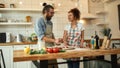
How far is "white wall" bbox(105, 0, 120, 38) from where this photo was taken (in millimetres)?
4820

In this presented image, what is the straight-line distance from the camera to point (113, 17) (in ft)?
16.5

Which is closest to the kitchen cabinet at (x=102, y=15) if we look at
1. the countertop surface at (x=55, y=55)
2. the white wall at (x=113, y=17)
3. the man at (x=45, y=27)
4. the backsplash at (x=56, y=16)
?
the backsplash at (x=56, y=16)

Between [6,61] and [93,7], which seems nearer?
[6,61]

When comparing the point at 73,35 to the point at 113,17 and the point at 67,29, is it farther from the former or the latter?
the point at 113,17

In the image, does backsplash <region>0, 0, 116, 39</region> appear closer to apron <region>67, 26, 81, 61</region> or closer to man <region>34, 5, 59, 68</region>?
man <region>34, 5, 59, 68</region>

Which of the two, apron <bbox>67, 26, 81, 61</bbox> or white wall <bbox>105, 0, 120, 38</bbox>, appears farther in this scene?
white wall <bbox>105, 0, 120, 38</bbox>

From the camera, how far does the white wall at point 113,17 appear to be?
4.82 m

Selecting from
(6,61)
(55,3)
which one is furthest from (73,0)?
(6,61)

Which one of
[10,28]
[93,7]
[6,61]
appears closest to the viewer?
[6,61]

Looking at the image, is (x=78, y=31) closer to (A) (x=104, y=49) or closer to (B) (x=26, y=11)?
(A) (x=104, y=49)

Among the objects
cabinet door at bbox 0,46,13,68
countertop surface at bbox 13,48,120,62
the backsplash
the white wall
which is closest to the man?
countertop surface at bbox 13,48,120,62

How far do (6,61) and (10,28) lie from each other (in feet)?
3.15

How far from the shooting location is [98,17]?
545 centimetres

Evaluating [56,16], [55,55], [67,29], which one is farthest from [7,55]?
[55,55]
